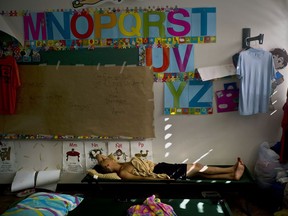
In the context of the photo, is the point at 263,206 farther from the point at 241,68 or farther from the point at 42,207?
the point at 42,207

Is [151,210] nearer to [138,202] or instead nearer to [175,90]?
[138,202]

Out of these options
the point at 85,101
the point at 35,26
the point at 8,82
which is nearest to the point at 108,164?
the point at 85,101

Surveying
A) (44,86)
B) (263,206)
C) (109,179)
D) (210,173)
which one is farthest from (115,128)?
(263,206)

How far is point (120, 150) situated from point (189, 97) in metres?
1.02

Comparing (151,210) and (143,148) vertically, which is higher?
(143,148)

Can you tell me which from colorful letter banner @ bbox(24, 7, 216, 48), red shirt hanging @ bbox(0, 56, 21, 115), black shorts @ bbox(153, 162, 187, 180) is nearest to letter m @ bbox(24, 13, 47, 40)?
colorful letter banner @ bbox(24, 7, 216, 48)

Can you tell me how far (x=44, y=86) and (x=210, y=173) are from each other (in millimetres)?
2113

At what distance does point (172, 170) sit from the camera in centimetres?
281

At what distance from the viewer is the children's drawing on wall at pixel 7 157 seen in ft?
10.6

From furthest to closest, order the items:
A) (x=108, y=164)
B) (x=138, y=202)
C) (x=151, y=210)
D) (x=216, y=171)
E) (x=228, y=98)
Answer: (x=228, y=98) < (x=108, y=164) < (x=216, y=171) < (x=138, y=202) < (x=151, y=210)

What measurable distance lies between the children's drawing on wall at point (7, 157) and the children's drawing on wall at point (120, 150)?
1217mm

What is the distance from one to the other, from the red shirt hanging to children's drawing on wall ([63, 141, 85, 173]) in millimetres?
769

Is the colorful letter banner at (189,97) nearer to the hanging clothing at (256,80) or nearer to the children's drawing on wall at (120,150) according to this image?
the hanging clothing at (256,80)

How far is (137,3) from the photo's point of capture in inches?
117
